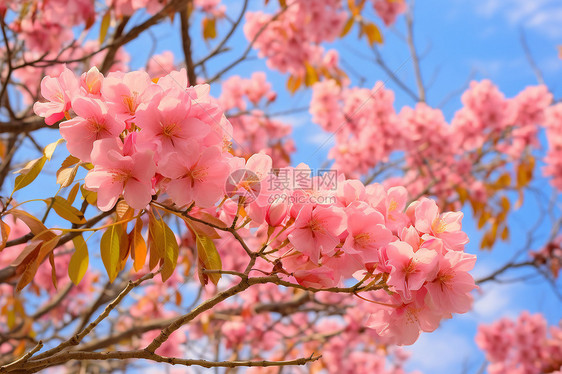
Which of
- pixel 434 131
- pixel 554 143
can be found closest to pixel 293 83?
pixel 434 131

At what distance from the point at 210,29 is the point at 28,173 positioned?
2056mm

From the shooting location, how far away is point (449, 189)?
3.33 metres

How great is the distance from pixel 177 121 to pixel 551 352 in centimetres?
378

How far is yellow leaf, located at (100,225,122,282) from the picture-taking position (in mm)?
781

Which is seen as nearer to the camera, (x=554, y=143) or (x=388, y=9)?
(x=388, y=9)

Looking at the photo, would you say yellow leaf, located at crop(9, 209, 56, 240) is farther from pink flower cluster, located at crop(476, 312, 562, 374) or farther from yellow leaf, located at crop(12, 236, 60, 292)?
pink flower cluster, located at crop(476, 312, 562, 374)

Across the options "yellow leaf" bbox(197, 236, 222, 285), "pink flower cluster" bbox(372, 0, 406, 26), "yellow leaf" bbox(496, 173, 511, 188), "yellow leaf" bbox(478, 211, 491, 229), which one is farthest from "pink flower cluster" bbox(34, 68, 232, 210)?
"yellow leaf" bbox(496, 173, 511, 188)

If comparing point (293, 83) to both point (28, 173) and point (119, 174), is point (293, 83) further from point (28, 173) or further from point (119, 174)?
point (119, 174)

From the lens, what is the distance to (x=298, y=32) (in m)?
3.07

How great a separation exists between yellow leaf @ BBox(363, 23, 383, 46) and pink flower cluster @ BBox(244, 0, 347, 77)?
18 cm

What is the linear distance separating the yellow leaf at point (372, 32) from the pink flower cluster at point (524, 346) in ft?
7.52

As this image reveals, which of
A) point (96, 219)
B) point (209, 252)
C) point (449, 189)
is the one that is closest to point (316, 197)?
point (209, 252)

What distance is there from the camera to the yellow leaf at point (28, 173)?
2.69 feet

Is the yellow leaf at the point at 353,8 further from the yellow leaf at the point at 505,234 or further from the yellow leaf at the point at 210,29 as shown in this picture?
the yellow leaf at the point at 505,234
